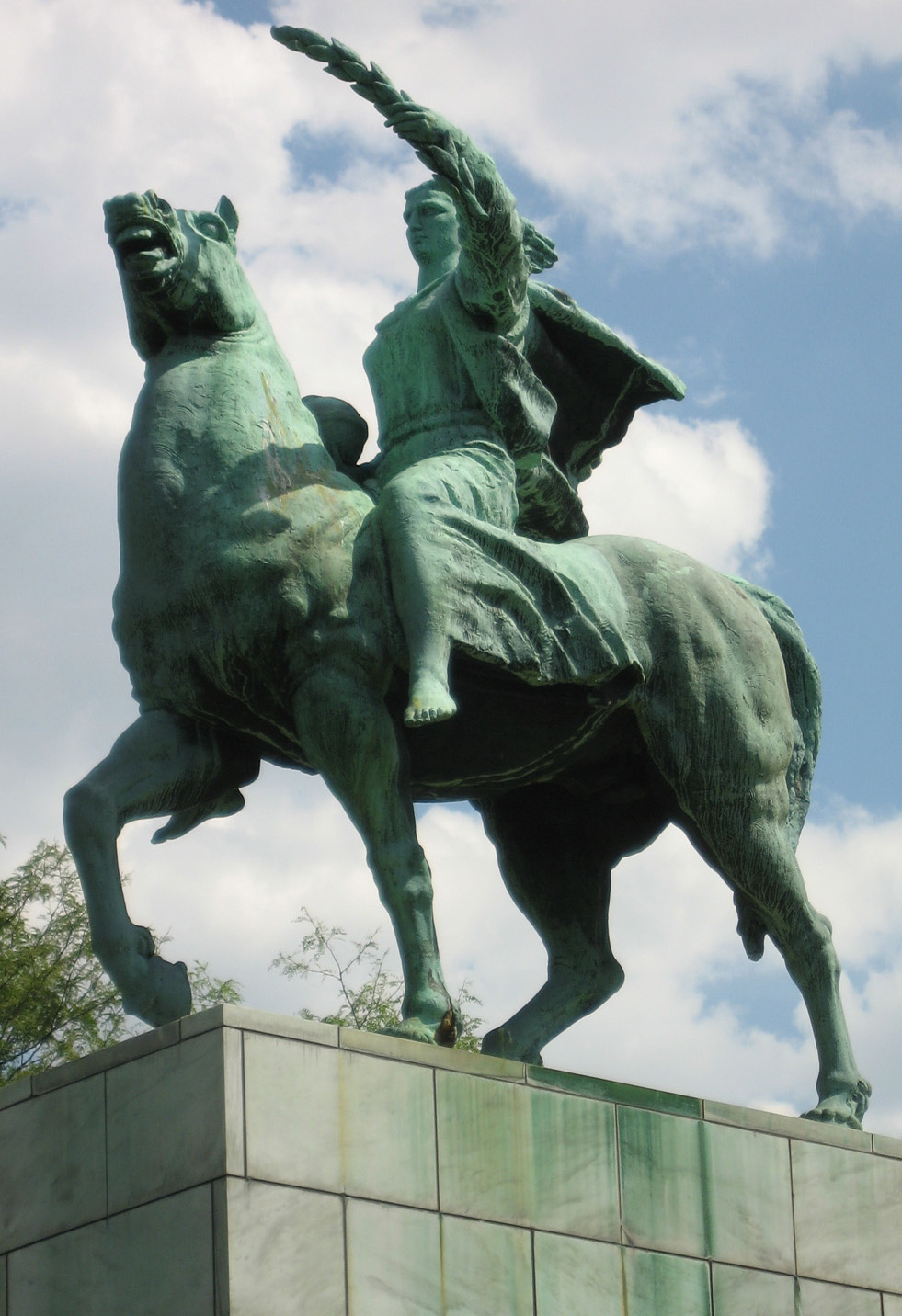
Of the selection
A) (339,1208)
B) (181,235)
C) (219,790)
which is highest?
(181,235)

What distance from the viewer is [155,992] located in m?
7.38

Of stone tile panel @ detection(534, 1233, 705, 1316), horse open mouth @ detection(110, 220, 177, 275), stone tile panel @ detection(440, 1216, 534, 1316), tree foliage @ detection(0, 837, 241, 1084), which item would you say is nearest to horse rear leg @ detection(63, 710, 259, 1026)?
stone tile panel @ detection(440, 1216, 534, 1316)

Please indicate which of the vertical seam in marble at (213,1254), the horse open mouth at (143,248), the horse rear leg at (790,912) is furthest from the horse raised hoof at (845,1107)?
the horse open mouth at (143,248)

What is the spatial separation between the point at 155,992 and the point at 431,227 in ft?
11.5

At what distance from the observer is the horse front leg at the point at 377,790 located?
7.51 metres

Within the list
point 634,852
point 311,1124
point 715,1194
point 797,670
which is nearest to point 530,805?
point 634,852

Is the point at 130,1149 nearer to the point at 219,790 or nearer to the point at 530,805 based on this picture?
the point at 219,790

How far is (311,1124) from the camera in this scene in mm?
6660

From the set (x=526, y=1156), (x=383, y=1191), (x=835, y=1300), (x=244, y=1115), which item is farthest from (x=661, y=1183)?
(x=244, y=1115)

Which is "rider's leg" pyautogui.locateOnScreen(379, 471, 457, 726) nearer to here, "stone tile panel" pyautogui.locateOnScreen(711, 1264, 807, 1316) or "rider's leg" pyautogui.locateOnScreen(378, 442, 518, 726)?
"rider's leg" pyautogui.locateOnScreen(378, 442, 518, 726)

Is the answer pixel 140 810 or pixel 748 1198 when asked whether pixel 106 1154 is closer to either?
pixel 140 810

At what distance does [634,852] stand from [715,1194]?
5.69 ft

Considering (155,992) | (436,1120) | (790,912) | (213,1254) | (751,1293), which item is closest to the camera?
(213,1254)

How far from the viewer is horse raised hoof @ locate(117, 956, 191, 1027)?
734 centimetres
